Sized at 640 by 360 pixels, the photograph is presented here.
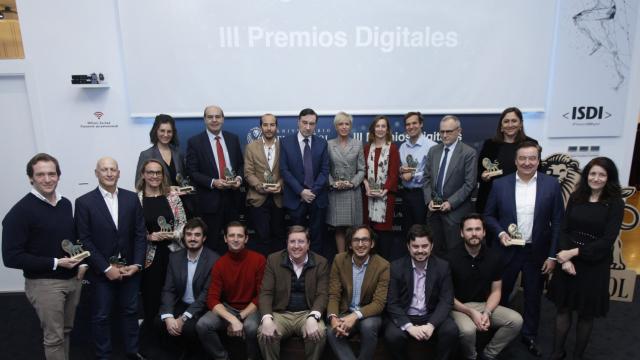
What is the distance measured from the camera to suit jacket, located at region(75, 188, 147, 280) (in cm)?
301

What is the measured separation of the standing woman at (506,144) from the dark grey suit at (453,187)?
0.14 metres

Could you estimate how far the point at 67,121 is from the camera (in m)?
4.59

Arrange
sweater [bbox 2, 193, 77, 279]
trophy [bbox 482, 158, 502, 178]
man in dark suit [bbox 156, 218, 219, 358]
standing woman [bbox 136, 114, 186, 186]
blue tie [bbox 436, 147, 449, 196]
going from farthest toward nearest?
1. blue tie [bbox 436, 147, 449, 196]
2. standing woman [bbox 136, 114, 186, 186]
3. trophy [bbox 482, 158, 502, 178]
4. man in dark suit [bbox 156, 218, 219, 358]
5. sweater [bbox 2, 193, 77, 279]

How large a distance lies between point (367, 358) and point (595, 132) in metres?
4.13

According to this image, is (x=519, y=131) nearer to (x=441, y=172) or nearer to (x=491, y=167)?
(x=491, y=167)

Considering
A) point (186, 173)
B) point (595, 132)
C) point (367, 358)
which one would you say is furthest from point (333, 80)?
point (595, 132)

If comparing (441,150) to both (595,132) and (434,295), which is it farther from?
(595,132)

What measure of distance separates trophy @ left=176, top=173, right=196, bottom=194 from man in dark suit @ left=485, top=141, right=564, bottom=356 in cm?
275

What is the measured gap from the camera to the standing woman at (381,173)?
406 cm

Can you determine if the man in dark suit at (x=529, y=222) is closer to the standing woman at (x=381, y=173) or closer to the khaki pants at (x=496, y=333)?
the khaki pants at (x=496, y=333)

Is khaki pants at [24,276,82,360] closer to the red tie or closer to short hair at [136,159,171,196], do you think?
short hair at [136,159,171,196]

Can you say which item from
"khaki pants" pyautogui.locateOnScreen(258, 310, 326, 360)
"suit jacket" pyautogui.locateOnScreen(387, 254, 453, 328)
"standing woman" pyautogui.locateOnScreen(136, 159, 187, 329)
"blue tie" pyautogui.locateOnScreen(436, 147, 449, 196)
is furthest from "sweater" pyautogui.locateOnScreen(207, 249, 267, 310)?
"blue tie" pyautogui.locateOnScreen(436, 147, 449, 196)

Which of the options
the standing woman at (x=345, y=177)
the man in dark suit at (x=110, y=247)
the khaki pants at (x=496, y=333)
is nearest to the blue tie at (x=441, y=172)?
the standing woman at (x=345, y=177)

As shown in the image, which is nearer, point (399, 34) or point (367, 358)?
point (367, 358)
